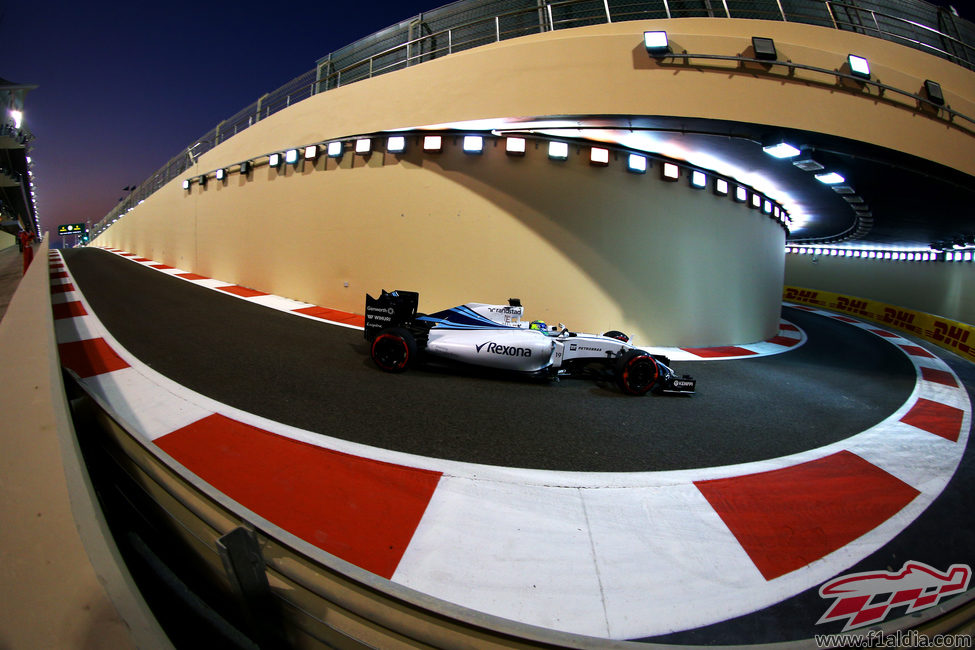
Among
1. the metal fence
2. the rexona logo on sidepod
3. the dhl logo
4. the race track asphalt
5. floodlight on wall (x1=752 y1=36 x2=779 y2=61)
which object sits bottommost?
the rexona logo on sidepod

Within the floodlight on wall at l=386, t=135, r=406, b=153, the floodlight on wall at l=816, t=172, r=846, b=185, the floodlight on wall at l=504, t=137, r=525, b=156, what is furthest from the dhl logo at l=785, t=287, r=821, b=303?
the floodlight on wall at l=386, t=135, r=406, b=153

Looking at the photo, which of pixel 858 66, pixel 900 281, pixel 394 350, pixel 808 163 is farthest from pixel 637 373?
pixel 900 281

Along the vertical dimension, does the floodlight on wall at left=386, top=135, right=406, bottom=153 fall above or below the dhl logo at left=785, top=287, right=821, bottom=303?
above

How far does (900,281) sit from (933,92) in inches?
510

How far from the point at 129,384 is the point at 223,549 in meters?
3.06

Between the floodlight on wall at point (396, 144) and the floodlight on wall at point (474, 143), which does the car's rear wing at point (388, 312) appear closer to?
the floodlight on wall at point (474, 143)

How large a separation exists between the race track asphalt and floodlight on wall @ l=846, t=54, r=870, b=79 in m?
3.59

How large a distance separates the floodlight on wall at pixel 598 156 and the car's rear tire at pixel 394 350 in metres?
3.76

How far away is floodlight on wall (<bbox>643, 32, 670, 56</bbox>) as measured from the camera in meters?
3.69

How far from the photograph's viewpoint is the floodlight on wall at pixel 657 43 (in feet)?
12.1

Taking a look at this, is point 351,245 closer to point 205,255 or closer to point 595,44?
point 595,44

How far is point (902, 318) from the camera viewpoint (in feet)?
35.6

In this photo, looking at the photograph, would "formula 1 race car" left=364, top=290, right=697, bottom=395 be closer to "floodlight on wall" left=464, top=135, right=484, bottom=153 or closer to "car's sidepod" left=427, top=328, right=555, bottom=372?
"car's sidepod" left=427, top=328, right=555, bottom=372

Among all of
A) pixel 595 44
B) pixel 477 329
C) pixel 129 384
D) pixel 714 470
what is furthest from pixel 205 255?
pixel 714 470
